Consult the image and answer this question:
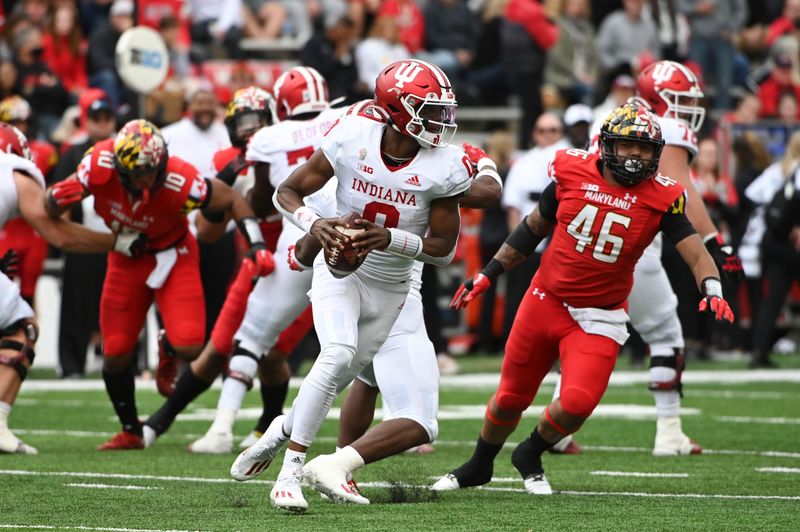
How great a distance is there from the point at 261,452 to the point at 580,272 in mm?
1706

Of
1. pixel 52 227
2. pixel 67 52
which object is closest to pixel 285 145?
pixel 52 227

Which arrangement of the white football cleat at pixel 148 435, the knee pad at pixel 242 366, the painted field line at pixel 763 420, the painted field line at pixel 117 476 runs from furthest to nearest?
the painted field line at pixel 763 420 → the white football cleat at pixel 148 435 → the knee pad at pixel 242 366 → the painted field line at pixel 117 476

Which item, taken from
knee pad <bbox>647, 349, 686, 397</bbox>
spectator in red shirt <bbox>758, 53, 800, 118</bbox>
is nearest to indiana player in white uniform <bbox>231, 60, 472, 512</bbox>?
knee pad <bbox>647, 349, 686, 397</bbox>

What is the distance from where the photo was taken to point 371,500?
646cm

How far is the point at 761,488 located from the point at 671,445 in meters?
1.51

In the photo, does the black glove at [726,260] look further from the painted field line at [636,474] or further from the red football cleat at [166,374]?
the red football cleat at [166,374]

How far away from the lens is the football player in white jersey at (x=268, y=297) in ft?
26.9

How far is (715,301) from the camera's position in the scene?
6.45 m

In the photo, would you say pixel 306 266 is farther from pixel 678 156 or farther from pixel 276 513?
pixel 678 156

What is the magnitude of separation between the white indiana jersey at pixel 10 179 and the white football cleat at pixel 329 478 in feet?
9.74

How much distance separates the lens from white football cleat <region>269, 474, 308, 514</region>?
591 centimetres

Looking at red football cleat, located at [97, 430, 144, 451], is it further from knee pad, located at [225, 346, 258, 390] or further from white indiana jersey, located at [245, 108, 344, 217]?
white indiana jersey, located at [245, 108, 344, 217]

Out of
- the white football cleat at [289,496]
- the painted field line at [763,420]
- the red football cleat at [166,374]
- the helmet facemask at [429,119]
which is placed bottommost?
the painted field line at [763,420]

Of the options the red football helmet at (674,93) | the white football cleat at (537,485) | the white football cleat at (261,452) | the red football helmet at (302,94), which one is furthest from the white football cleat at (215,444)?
the red football helmet at (674,93)
